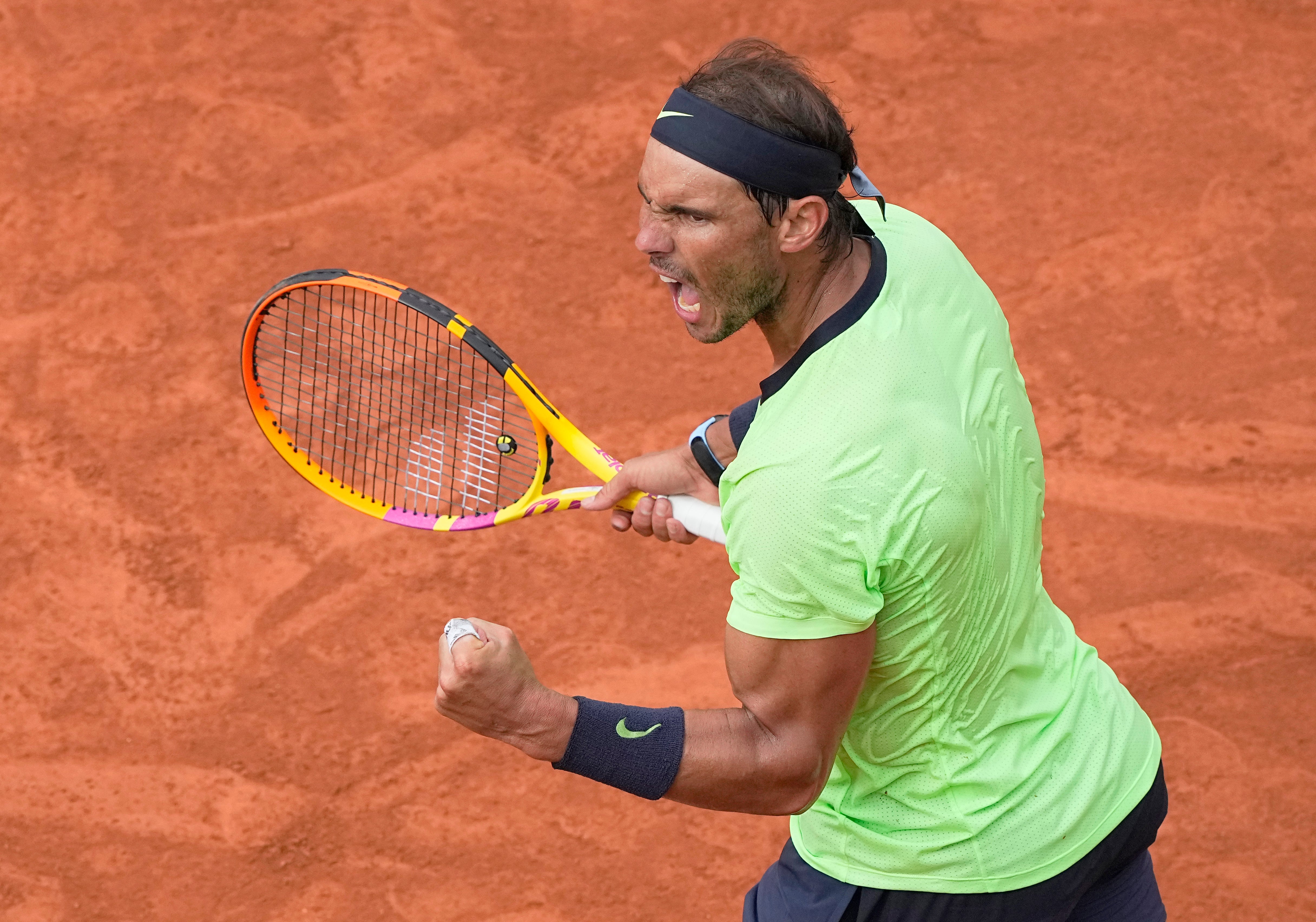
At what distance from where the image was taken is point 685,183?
6.93 feet

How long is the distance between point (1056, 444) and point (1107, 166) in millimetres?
1464

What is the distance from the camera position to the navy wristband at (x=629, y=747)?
6.82 ft

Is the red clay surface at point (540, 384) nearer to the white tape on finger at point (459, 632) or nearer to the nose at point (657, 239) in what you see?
the white tape on finger at point (459, 632)

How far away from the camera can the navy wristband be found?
2080mm

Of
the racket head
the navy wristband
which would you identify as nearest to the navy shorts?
the navy wristband

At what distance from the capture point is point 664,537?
299cm

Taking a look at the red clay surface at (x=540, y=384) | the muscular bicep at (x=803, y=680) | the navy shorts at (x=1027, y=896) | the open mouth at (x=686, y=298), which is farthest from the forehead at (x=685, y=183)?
the red clay surface at (x=540, y=384)

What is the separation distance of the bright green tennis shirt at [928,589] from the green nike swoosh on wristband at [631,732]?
8.7 inches

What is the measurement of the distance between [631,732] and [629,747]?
0.08 ft

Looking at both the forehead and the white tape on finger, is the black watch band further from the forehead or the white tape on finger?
the white tape on finger

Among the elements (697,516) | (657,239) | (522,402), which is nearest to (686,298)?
(657,239)

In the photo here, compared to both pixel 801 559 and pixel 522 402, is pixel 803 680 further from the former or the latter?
pixel 522 402

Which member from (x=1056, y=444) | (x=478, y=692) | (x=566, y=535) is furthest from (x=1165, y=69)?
(x=478, y=692)

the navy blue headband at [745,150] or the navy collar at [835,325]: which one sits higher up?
the navy blue headband at [745,150]
